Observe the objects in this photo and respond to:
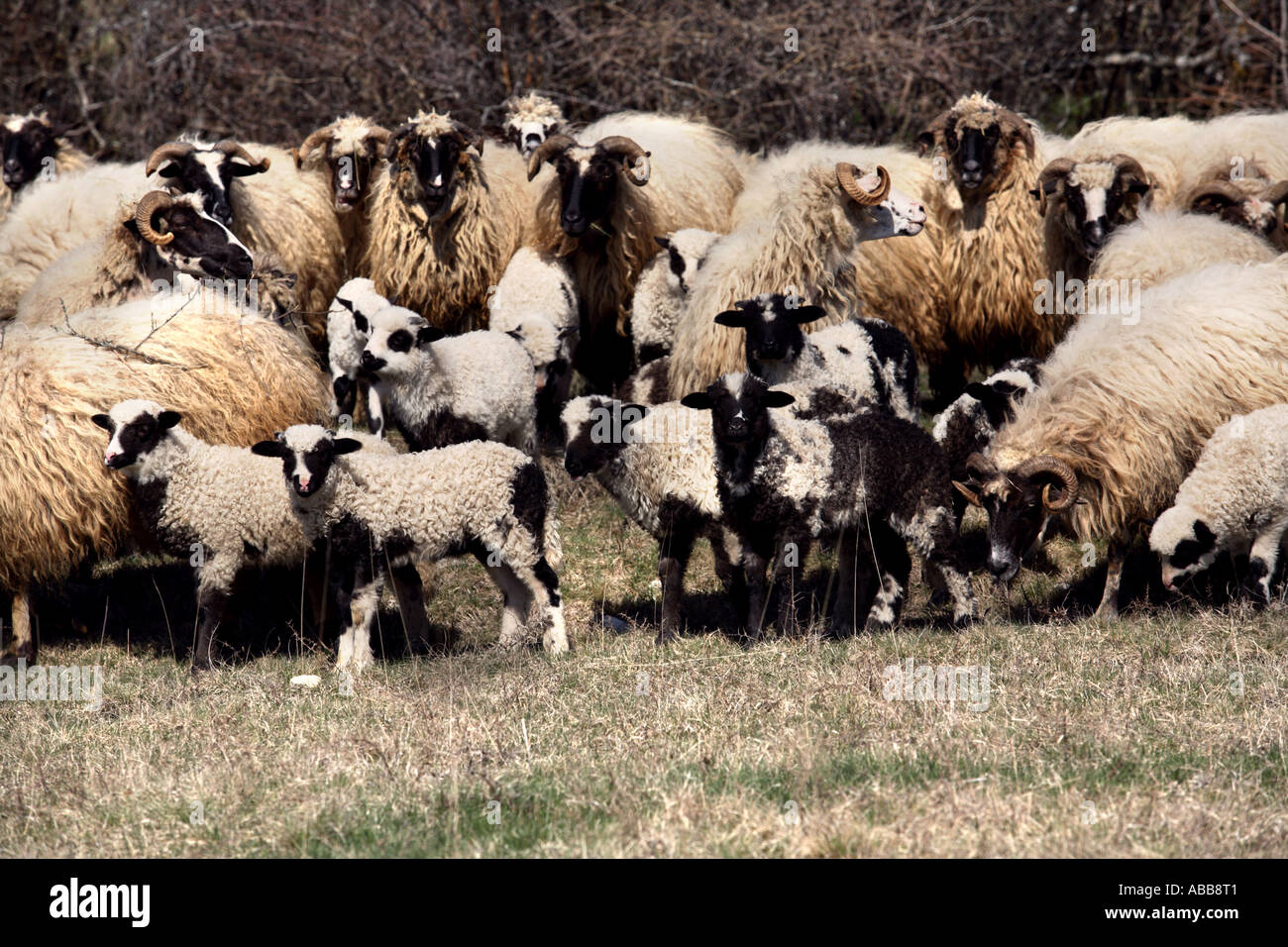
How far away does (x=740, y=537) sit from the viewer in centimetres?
794

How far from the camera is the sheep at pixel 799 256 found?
32.2ft

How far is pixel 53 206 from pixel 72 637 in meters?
3.98

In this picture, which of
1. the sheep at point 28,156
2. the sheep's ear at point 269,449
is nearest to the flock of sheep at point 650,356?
the sheep's ear at point 269,449

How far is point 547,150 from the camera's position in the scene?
37.3ft

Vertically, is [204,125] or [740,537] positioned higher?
[204,125]

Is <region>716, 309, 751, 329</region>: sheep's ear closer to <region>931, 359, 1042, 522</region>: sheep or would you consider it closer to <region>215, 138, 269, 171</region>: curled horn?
<region>931, 359, 1042, 522</region>: sheep

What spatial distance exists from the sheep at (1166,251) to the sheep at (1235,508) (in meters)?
2.06

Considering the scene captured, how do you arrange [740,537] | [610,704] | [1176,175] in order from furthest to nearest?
[1176,175] < [740,537] < [610,704]

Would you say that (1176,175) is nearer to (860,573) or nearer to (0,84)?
(860,573)

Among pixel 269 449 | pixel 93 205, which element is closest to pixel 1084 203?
pixel 269 449

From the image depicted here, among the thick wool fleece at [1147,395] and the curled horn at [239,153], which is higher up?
the curled horn at [239,153]

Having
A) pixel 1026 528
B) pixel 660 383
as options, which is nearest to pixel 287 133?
pixel 660 383

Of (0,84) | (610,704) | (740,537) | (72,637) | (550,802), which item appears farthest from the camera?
(0,84)

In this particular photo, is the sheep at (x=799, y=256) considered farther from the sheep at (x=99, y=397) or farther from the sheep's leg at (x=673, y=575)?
the sheep at (x=99, y=397)
